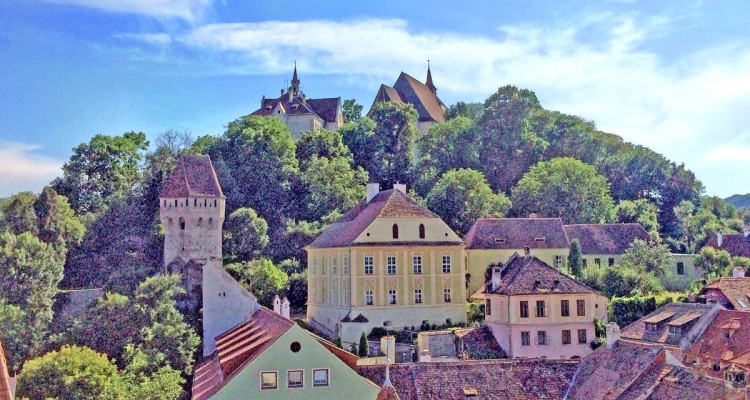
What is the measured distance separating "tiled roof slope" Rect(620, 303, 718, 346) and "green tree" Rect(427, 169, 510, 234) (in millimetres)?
22140

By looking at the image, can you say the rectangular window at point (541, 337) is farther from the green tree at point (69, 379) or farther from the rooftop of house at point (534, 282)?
the green tree at point (69, 379)

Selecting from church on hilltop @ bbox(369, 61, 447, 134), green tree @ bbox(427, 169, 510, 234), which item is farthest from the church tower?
church on hilltop @ bbox(369, 61, 447, 134)

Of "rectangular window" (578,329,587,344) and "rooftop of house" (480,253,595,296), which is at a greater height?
"rooftop of house" (480,253,595,296)

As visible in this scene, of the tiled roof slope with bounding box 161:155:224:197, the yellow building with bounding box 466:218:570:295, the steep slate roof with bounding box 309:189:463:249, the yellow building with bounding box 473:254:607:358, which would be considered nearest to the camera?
the yellow building with bounding box 473:254:607:358

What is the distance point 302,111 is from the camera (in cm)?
9550

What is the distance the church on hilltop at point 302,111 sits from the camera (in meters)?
95.0

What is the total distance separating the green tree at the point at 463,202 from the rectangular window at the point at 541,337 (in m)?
→ 23.3

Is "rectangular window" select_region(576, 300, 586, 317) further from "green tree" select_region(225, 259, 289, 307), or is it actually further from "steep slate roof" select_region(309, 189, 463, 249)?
"green tree" select_region(225, 259, 289, 307)

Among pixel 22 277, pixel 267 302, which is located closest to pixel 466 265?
pixel 267 302

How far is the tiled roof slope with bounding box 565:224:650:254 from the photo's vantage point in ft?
212

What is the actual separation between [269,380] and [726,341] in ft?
79.3

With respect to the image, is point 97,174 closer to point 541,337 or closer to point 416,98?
point 416,98

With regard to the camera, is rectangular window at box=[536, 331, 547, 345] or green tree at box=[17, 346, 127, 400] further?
rectangular window at box=[536, 331, 547, 345]

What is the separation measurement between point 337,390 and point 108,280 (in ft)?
119
